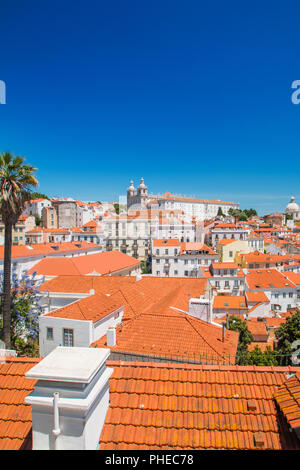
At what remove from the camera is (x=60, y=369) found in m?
3.37

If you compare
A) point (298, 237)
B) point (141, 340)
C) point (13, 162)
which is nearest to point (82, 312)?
point (141, 340)

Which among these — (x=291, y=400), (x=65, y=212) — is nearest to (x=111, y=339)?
(x=291, y=400)

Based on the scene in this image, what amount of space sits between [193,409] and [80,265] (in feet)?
114

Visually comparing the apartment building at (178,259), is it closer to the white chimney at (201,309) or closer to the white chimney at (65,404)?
the white chimney at (201,309)

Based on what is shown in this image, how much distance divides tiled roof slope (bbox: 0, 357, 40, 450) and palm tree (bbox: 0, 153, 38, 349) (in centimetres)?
912

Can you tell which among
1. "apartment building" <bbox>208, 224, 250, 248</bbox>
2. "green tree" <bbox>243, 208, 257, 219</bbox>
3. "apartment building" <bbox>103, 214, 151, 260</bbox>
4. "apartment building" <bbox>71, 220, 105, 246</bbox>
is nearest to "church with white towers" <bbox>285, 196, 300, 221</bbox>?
"green tree" <bbox>243, 208, 257, 219</bbox>

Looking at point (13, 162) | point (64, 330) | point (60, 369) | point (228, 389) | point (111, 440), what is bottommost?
point (64, 330)

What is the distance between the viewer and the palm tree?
12977 mm

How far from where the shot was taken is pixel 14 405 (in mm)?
4293

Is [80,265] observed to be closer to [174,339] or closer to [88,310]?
[88,310]

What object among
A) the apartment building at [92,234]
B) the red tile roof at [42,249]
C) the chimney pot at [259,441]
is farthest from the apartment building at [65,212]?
the chimney pot at [259,441]

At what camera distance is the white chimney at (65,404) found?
3.18 meters
